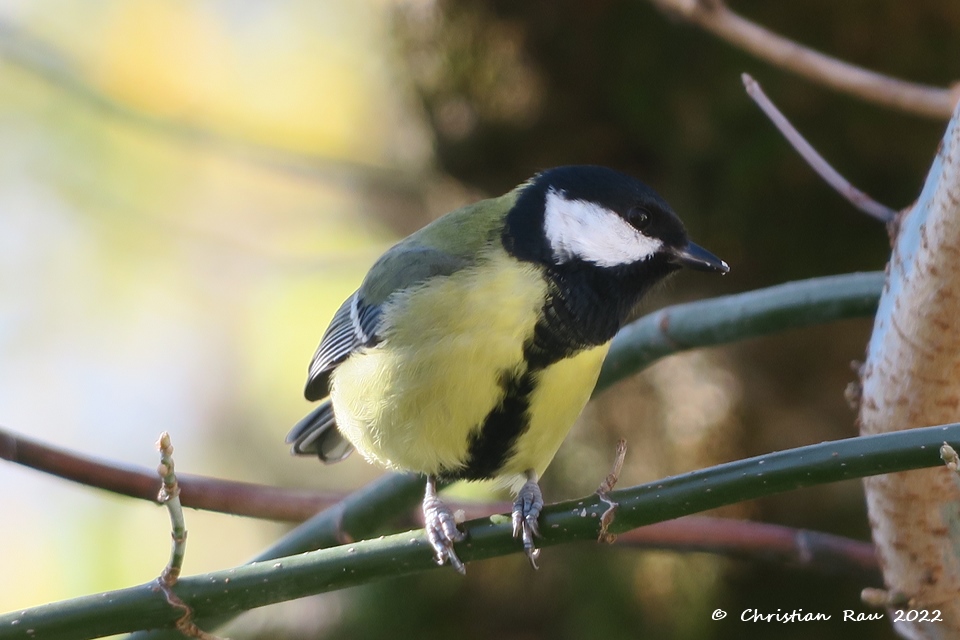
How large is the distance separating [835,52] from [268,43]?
123cm

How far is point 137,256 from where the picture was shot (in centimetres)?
219

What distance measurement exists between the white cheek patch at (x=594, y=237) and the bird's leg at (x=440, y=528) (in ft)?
0.95

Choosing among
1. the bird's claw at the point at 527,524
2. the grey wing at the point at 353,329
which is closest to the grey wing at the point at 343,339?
the grey wing at the point at 353,329

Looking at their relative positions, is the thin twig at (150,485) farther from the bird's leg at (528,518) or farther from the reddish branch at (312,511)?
the bird's leg at (528,518)

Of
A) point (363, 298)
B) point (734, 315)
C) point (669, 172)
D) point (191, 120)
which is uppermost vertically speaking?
point (191, 120)

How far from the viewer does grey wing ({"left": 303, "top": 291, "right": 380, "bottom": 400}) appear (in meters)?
1.18

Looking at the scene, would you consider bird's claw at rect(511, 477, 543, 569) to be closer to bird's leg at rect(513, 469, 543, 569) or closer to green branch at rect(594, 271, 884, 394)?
bird's leg at rect(513, 469, 543, 569)

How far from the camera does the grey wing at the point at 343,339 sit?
1.18 metres

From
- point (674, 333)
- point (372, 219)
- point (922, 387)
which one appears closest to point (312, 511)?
point (674, 333)

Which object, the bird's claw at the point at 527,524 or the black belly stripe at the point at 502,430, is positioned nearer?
the bird's claw at the point at 527,524

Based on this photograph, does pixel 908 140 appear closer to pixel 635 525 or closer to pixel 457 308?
pixel 457 308

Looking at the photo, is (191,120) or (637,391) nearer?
(637,391)

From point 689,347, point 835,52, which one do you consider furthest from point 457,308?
point 835,52

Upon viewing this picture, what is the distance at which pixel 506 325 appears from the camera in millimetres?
984
